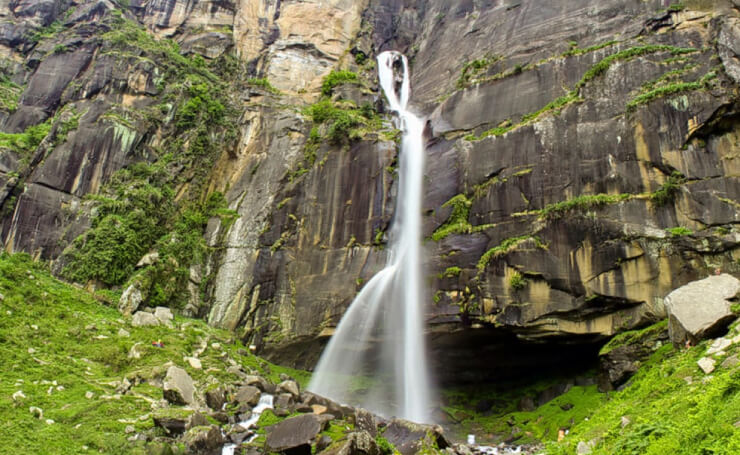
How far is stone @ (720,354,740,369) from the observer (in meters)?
7.94

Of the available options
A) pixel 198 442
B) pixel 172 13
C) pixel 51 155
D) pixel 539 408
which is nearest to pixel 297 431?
pixel 198 442

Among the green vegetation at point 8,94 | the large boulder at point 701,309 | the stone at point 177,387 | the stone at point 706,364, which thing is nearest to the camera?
the stone at point 706,364

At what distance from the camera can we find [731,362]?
8117mm

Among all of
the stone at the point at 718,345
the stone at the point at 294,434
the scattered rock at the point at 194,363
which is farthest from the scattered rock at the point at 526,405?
the scattered rock at the point at 194,363

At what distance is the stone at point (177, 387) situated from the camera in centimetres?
1166

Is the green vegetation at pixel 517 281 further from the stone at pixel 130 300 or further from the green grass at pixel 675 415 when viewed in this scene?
the stone at pixel 130 300

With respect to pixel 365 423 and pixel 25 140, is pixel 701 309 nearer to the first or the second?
pixel 365 423

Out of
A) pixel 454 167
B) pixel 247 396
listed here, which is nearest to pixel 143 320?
pixel 247 396

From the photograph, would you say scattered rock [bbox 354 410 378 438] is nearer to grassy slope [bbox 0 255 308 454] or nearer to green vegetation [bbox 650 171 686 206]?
grassy slope [bbox 0 255 308 454]

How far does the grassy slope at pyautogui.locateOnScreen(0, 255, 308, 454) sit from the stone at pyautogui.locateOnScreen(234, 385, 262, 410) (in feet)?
5.45

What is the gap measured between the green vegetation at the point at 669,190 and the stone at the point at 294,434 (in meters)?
12.7

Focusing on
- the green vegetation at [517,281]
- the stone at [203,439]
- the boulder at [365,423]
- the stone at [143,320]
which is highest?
the green vegetation at [517,281]

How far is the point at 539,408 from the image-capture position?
52.0 ft

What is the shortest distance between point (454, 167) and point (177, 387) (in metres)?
13.8
